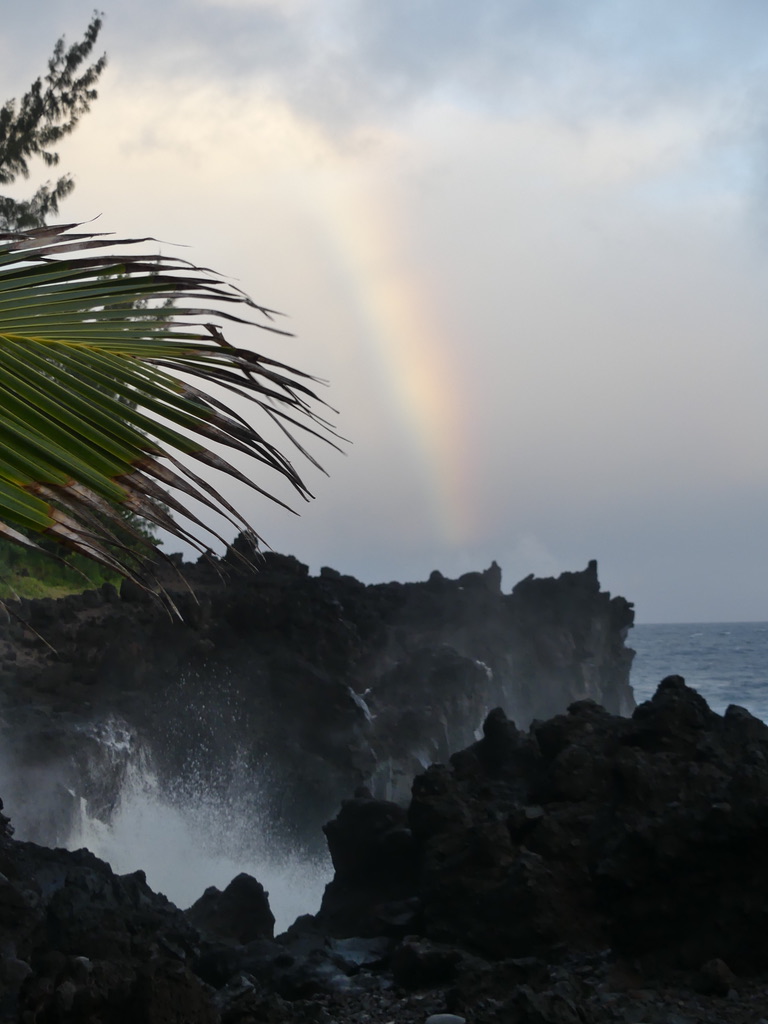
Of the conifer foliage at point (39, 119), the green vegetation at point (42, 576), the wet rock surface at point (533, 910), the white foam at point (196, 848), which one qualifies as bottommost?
the wet rock surface at point (533, 910)

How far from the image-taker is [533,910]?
9.34 m

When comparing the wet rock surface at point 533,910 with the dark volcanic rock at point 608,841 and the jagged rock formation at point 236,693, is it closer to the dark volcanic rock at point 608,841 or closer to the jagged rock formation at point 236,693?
the dark volcanic rock at point 608,841

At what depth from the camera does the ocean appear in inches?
2480

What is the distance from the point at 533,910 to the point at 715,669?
7838cm

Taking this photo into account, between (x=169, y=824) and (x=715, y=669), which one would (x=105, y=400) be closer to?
(x=169, y=824)

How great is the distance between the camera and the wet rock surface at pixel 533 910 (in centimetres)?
784

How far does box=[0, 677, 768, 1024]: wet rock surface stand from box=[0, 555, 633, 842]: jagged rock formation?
6963 mm

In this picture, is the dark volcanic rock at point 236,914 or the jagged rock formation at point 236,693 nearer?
the dark volcanic rock at point 236,914

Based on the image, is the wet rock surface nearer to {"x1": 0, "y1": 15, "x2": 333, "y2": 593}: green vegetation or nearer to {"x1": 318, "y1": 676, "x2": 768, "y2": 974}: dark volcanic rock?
{"x1": 318, "y1": 676, "x2": 768, "y2": 974}: dark volcanic rock

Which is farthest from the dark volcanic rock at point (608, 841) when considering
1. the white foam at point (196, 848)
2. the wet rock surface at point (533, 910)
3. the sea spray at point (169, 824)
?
the white foam at point (196, 848)

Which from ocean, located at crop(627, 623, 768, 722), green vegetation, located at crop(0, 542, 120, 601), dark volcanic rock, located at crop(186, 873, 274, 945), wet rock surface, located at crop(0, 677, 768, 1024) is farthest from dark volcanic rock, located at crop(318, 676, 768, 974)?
ocean, located at crop(627, 623, 768, 722)

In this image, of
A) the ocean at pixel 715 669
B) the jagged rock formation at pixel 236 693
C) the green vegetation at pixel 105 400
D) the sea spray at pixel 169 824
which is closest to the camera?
the green vegetation at pixel 105 400

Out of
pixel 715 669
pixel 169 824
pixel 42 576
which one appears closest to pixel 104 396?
pixel 169 824

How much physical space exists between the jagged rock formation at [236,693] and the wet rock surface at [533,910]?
6963 mm
